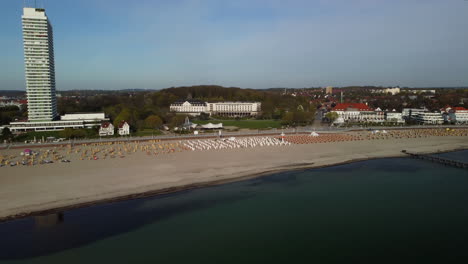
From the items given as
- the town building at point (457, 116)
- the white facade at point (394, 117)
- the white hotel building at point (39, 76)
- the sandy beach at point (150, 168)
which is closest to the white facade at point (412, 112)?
the white facade at point (394, 117)

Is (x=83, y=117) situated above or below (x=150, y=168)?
above

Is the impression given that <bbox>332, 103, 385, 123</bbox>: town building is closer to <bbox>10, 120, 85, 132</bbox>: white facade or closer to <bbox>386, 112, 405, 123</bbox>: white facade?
<bbox>386, 112, 405, 123</bbox>: white facade

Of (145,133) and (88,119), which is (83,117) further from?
(145,133)

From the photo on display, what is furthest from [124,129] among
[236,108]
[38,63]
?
[236,108]

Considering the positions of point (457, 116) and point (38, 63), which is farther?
point (457, 116)

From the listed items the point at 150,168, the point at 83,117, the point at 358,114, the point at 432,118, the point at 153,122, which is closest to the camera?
the point at 150,168

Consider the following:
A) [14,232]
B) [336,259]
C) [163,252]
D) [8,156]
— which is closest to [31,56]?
[8,156]

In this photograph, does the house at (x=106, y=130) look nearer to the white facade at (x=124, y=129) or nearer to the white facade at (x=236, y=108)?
the white facade at (x=124, y=129)
